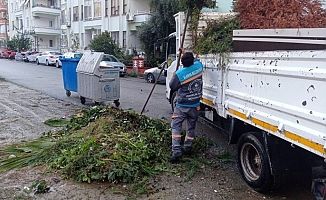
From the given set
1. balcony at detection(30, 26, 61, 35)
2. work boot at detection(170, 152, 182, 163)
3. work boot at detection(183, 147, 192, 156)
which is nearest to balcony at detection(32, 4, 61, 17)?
balcony at detection(30, 26, 61, 35)

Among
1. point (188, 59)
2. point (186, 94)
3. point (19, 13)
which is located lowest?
point (186, 94)

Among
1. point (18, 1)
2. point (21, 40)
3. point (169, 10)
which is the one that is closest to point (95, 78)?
point (169, 10)

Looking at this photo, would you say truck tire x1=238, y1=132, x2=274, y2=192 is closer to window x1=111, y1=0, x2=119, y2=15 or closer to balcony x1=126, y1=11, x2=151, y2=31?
balcony x1=126, y1=11, x2=151, y2=31

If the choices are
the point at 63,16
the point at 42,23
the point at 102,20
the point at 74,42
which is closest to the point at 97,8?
the point at 102,20

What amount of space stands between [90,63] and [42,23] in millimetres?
46921

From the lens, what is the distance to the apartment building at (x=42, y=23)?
51.1 metres

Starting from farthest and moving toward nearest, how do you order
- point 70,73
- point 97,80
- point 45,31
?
point 45,31, point 70,73, point 97,80

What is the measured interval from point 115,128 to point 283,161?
10.2 ft

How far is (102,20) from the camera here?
3588 centimetres

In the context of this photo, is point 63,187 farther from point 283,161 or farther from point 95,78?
point 95,78

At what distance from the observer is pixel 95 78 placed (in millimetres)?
10102

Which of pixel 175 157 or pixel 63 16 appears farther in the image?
pixel 63 16

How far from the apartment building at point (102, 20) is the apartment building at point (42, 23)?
147 inches

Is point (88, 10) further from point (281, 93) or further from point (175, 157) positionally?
point (281, 93)
